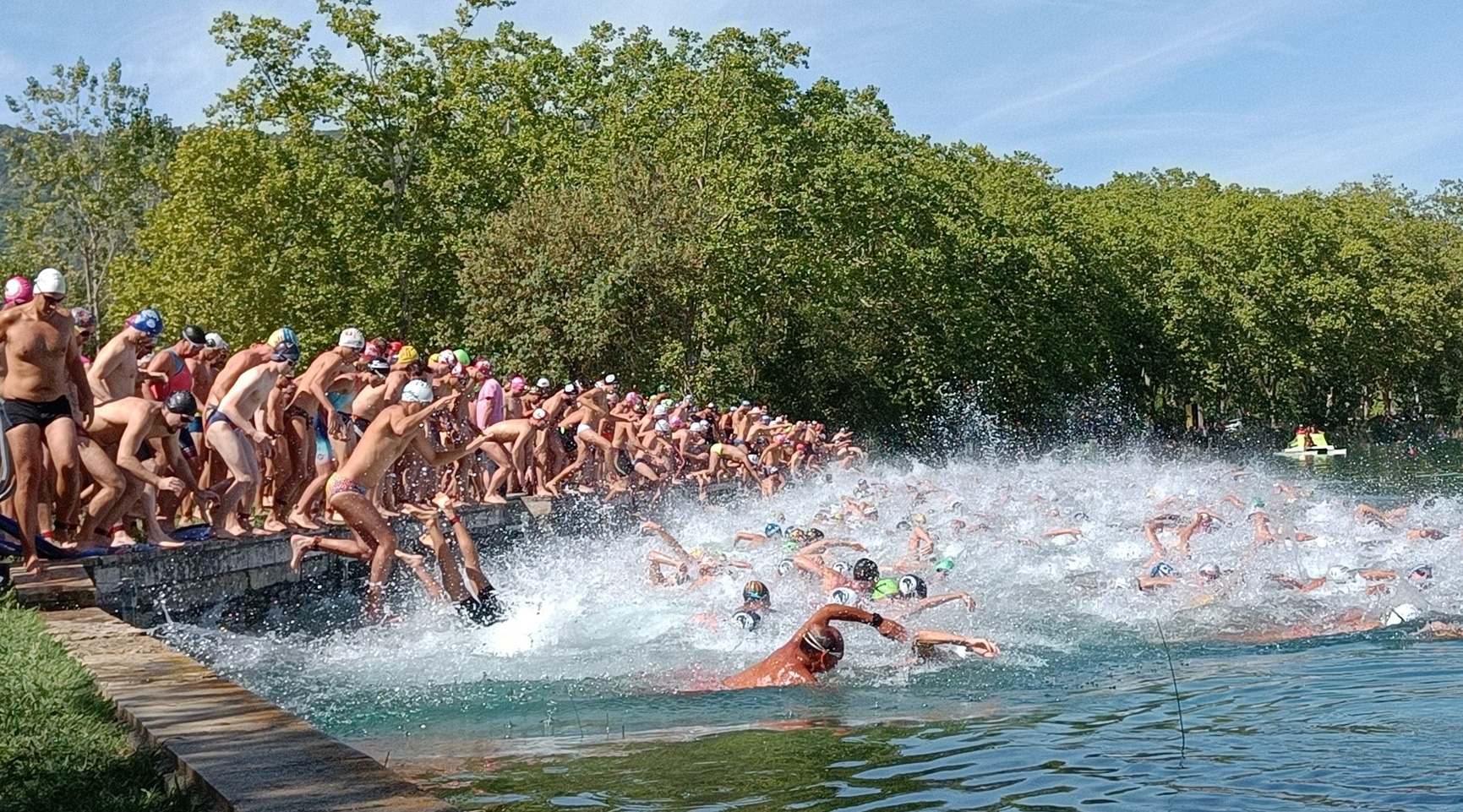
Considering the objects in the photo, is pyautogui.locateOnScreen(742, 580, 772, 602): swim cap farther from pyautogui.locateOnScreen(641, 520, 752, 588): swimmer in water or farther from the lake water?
pyautogui.locateOnScreen(641, 520, 752, 588): swimmer in water

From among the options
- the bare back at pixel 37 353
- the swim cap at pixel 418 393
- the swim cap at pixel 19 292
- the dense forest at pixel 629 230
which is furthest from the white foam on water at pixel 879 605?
the dense forest at pixel 629 230

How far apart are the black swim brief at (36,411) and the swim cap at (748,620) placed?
6.01 metres

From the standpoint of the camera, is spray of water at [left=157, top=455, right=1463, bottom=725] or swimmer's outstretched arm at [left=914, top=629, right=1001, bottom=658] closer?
swimmer's outstretched arm at [left=914, top=629, right=1001, bottom=658]

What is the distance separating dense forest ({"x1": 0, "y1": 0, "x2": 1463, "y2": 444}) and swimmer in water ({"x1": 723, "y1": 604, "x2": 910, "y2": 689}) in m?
25.7

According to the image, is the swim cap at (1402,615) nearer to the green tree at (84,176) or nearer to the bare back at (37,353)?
the bare back at (37,353)

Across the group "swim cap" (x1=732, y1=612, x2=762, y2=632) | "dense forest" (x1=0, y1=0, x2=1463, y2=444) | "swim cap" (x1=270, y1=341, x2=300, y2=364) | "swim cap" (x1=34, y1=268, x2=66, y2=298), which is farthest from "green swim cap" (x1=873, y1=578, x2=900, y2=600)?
"dense forest" (x1=0, y1=0, x2=1463, y2=444)

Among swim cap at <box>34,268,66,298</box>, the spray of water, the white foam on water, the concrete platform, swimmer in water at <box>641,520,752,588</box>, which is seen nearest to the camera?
the concrete platform

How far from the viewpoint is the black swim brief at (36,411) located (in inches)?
402

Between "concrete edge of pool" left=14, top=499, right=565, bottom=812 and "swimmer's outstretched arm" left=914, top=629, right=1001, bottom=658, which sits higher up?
"concrete edge of pool" left=14, top=499, right=565, bottom=812

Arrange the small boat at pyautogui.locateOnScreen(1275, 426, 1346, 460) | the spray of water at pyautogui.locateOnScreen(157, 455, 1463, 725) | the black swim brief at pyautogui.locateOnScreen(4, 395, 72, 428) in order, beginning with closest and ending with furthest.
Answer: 1. the black swim brief at pyautogui.locateOnScreen(4, 395, 72, 428)
2. the spray of water at pyautogui.locateOnScreen(157, 455, 1463, 725)
3. the small boat at pyautogui.locateOnScreen(1275, 426, 1346, 460)

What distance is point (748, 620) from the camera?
14.0m

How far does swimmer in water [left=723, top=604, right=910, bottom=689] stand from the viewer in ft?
38.8

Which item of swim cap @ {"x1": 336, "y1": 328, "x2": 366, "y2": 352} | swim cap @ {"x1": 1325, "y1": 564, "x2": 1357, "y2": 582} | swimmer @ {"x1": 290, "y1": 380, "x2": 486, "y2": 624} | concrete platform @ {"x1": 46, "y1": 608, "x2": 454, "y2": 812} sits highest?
swim cap @ {"x1": 336, "y1": 328, "x2": 366, "y2": 352}

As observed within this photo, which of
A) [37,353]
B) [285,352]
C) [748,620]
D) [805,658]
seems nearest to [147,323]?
[285,352]
